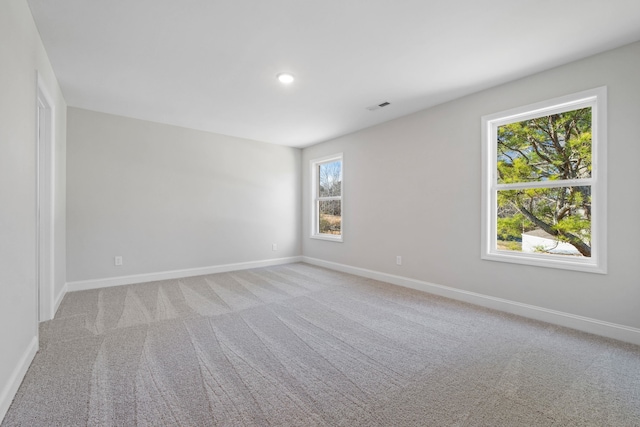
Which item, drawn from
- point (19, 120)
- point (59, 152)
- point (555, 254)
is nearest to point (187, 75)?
point (19, 120)

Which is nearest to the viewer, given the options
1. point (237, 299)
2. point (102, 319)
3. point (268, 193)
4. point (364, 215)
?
point (102, 319)

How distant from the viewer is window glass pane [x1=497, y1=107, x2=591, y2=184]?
2701 millimetres

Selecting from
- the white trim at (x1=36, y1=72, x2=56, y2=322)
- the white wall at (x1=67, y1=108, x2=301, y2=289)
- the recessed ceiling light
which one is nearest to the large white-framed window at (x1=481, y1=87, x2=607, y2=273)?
the recessed ceiling light

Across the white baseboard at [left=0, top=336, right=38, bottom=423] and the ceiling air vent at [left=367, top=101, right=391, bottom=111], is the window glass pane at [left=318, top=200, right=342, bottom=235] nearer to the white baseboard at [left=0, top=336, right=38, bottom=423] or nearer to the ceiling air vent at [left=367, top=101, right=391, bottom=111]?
the ceiling air vent at [left=367, top=101, right=391, bottom=111]

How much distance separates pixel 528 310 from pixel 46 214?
16.2ft

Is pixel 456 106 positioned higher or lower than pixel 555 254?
higher

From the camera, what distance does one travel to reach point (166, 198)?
4.46m

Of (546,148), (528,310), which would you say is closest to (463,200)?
(546,148)

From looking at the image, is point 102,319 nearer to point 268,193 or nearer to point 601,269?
point 268,193

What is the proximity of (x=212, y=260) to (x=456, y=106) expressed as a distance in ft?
14.4

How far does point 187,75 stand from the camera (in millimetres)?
2914

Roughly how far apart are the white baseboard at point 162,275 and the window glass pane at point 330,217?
42.6 inches

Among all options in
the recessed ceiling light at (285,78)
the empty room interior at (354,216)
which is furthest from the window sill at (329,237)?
the recessed ceiling light at (285,78)

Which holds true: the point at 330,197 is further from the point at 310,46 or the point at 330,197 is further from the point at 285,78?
the point at 310,46
